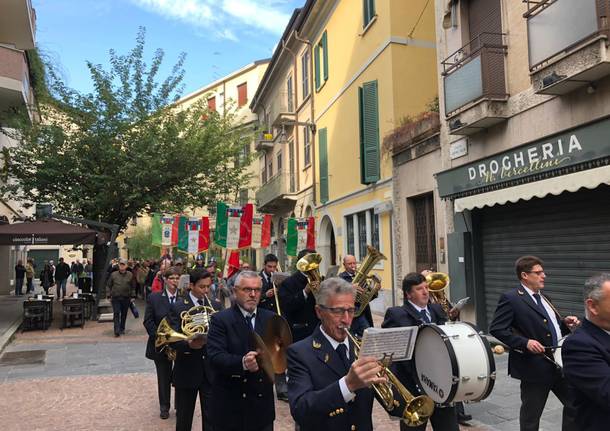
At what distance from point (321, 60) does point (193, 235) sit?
9315 mm

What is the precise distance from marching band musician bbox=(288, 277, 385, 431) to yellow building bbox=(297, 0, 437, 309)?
37.3ft

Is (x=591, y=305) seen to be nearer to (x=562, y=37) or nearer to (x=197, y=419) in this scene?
(x=197, y=419)

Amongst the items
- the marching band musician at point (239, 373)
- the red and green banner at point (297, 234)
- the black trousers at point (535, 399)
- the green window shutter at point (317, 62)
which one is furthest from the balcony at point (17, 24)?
the black trousers at point (535, 399)

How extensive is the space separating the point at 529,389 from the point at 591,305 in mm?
1891

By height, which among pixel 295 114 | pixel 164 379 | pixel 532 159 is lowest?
pixel 164 379

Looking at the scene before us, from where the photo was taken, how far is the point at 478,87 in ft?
31.6

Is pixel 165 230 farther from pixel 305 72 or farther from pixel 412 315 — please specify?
pixel 412 315

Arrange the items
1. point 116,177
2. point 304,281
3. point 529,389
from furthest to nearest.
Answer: point 116,177 → point 304,281 → point 529,389

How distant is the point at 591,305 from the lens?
2.76m

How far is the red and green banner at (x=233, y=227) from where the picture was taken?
13.1 m

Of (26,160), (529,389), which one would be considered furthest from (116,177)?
(529,389)

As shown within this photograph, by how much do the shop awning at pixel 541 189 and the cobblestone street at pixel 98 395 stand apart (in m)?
2.74

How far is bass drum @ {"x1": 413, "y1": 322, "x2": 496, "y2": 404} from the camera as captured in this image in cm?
355

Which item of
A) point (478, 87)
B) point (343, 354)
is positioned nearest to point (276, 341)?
point (343, 354)
